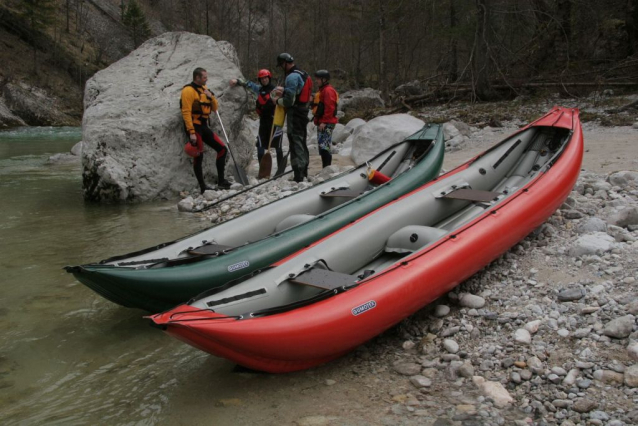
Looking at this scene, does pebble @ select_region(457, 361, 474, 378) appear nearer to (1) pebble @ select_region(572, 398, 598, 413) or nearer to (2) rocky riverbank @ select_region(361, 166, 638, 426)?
(2) rocky riverbank @ select_region(361, 166, 638, 426)

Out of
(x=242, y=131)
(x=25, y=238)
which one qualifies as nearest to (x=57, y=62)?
(x=242, y=131)

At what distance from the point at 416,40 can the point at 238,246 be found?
1720cm

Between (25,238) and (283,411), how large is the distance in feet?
13.3

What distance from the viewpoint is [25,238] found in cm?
528

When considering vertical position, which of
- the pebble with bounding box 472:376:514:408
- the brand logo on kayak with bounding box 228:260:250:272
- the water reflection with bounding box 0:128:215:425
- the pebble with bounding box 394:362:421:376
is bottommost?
the water reflection with bounding box 0:128:215:425

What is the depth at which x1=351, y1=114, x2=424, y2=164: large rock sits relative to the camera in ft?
26.6

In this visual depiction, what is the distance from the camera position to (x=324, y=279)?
293 centimetres

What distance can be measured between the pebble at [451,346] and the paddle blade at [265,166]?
15.9 feet

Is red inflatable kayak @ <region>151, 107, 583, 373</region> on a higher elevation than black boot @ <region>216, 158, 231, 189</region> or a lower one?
higher

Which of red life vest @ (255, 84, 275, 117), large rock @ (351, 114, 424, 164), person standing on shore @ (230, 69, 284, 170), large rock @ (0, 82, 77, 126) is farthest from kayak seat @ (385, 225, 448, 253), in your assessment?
large rock @ (0, 82, 77, 126)

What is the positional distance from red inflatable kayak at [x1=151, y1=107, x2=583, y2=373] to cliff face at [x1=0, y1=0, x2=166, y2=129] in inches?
735

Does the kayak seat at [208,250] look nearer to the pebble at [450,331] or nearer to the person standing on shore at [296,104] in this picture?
the pebble at [450,331]

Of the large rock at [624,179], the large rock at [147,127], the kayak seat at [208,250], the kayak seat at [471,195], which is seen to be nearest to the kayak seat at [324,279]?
the kayak seat at [208,250]

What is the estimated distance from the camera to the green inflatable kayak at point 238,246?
3203mm
